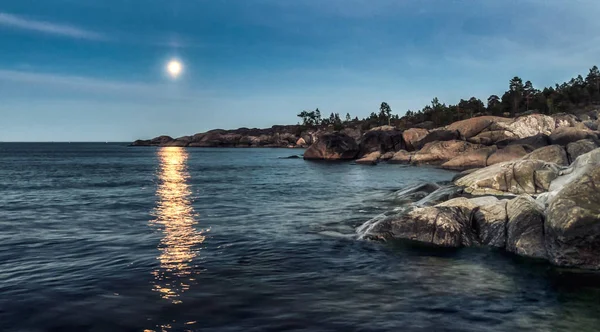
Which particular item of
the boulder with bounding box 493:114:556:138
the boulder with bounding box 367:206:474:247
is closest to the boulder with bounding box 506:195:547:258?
the boulder with bounding box 367:206:474:247

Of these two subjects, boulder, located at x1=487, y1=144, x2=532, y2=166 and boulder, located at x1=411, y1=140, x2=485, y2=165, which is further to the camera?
boulder, located at x1=411, y1=140, x2=485, y2=165

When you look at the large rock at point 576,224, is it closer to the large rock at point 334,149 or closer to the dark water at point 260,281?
the dark water at point 260,281

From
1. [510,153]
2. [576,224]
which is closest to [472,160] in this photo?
[510,153]

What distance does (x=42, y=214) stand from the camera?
25.2m

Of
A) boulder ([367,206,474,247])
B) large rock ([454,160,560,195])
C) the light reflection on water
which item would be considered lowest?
the light reflection on water

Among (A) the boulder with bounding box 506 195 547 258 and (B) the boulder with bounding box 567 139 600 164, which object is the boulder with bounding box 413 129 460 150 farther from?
(A) the boulder with bounding box 506 195 547 258

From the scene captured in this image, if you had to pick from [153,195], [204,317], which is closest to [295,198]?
[153,195]

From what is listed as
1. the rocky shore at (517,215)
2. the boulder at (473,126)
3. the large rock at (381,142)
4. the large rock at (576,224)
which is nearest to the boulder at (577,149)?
the rocky shore at (517,215)

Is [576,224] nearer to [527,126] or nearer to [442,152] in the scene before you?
[442,152]

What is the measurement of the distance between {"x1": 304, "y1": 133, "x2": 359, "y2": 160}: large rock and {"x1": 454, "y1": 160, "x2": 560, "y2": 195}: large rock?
6701cm

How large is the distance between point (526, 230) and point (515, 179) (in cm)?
788

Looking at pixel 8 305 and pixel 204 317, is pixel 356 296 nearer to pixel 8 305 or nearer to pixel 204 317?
pixel 204 317

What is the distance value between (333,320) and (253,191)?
28.7 metres

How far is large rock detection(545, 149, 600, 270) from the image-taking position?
42.5ft
